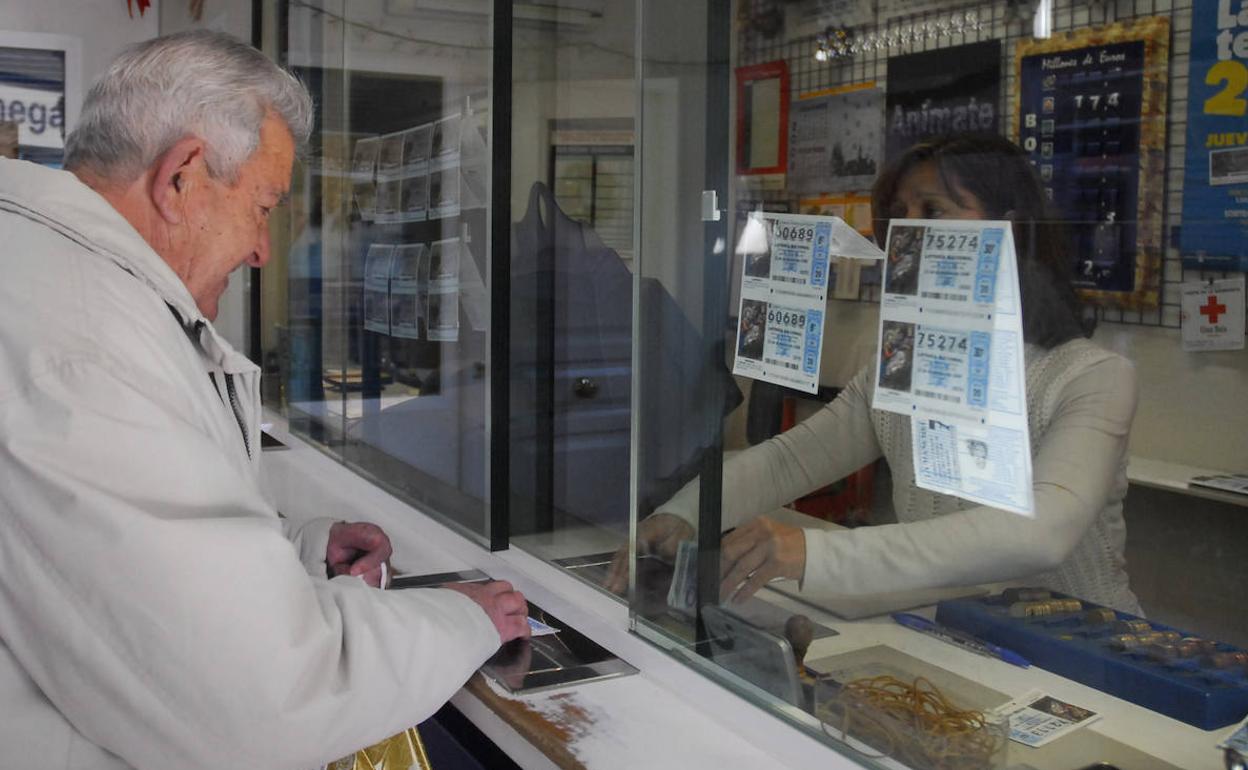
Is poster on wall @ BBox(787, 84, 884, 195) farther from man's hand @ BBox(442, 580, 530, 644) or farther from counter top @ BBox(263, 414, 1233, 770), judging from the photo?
man's hand @ BBox(442, 580, 530, 644)

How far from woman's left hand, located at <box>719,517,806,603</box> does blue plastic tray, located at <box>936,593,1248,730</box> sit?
213 millimetres

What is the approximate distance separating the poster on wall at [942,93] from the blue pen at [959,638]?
1.47 ft

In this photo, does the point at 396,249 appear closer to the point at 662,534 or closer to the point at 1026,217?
the point at 662,534

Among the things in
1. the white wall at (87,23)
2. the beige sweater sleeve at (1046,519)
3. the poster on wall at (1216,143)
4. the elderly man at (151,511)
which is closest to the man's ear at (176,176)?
the elderly man at (151,511)

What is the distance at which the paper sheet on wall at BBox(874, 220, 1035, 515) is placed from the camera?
0.99 meters

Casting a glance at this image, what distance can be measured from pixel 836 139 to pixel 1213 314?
419mm

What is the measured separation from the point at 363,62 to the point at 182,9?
1981mm

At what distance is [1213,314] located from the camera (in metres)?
0.84

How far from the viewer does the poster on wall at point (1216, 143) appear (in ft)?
2.63

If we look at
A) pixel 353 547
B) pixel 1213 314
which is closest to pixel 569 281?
pixel 353 547

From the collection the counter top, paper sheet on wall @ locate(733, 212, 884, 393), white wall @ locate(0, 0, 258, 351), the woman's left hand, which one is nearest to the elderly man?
the counter top

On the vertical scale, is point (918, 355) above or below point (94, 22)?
below

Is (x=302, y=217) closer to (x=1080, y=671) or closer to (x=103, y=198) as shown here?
(x=103, y=198)

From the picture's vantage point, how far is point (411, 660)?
120 centimetres
